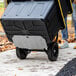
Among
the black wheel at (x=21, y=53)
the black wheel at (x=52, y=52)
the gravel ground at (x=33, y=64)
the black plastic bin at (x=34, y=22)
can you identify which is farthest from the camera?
the black wheel at (x=21, y=53)

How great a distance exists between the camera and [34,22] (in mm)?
5125

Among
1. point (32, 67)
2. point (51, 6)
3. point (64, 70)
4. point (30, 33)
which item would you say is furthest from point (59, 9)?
point (64, 70)

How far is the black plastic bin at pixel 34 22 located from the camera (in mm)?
5168

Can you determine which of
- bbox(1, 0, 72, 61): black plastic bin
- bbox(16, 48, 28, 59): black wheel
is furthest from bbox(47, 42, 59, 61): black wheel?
bbox(16, 48, 28, 59): black wheel

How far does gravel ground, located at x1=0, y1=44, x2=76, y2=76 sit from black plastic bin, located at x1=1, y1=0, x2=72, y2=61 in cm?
29

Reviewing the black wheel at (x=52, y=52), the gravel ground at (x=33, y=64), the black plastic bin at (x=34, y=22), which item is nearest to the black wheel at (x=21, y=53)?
the gravel ground at (x=33, y=64)

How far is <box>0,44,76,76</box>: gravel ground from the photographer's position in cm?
483

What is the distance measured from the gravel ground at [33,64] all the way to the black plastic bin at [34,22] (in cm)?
29

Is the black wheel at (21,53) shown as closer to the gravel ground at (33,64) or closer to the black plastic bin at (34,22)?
the gravel ground at (33,64)

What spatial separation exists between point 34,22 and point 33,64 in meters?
0.90

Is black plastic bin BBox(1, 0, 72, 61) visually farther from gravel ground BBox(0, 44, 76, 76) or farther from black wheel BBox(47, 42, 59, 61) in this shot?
gravel ground BBox(0, 44, 76, 76)

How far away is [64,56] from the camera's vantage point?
638 cm

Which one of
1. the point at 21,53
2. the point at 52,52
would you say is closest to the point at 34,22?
the point at 52,52

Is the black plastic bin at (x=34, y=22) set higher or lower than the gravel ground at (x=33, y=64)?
higher
